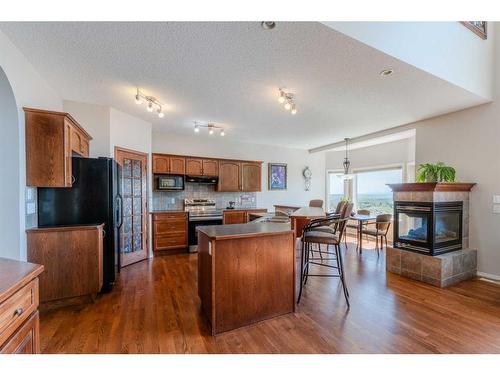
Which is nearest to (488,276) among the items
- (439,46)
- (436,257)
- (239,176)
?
(436,257)

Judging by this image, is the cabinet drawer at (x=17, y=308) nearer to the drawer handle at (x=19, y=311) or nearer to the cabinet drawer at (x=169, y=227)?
the drawer handle at (x=19, y=311)

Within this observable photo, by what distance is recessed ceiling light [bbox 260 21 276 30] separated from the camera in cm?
176

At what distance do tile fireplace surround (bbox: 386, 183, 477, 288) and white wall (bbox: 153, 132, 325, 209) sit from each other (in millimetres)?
3282

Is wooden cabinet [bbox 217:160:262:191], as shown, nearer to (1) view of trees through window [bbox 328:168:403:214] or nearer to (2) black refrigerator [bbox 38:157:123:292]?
(1) view of trees through window [bbox 328:168:403:214]

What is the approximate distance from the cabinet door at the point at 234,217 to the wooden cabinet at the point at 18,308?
12.9 feet

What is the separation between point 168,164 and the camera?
189 inches

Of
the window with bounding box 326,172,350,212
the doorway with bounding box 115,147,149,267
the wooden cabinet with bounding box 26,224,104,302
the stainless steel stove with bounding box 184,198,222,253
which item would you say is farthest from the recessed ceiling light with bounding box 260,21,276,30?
the window with bounding box 326,172,350,212

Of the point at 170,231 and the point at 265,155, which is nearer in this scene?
the point at 170,231

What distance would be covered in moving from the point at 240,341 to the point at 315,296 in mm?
1220

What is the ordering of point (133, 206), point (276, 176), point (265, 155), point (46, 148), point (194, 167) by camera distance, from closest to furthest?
1. point (46, 148)
2. point (133, 206)
3. point (194, 167)
4. point (265, 155)
5. point (276, 176)

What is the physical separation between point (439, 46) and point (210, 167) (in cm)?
422

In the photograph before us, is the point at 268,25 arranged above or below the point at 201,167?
above

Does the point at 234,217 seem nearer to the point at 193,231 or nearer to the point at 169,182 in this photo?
the point at 193,231
